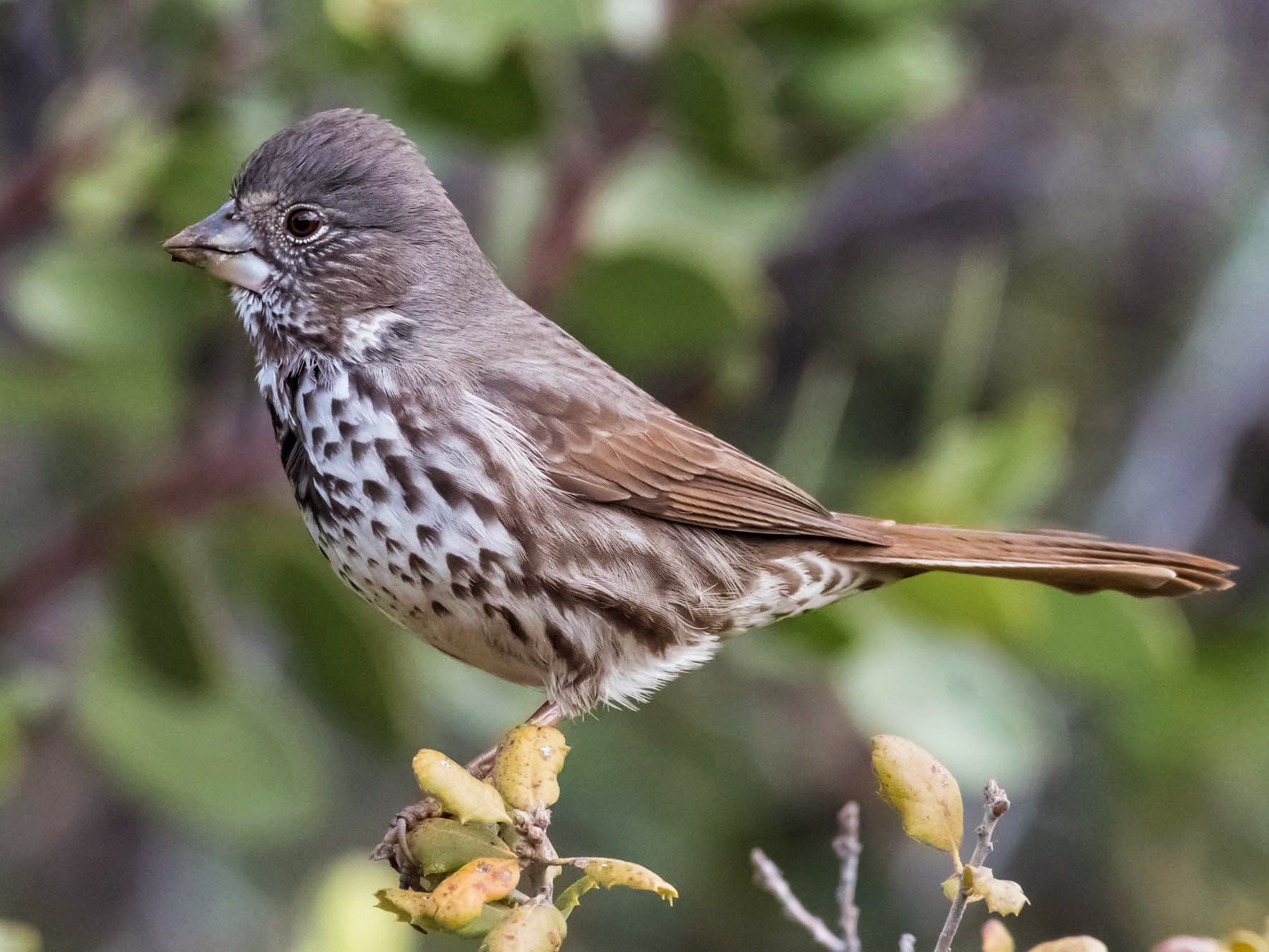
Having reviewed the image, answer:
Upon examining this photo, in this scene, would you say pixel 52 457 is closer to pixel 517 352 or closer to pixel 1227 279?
pixel 517 352

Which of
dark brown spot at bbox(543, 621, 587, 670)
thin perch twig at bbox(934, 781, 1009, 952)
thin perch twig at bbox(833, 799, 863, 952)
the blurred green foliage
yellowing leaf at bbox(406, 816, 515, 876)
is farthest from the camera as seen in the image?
the blurred green foliage

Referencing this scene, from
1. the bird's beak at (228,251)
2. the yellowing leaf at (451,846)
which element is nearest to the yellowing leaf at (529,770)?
the yellowing leaf at (451,846)

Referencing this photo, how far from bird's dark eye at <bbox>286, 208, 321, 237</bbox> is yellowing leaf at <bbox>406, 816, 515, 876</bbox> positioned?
50.1 inches

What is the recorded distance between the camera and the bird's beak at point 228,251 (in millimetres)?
2986

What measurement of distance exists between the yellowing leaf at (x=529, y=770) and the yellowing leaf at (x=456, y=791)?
17 cm

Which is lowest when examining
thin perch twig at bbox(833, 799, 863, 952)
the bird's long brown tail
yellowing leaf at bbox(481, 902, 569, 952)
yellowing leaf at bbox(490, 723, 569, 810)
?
yellowing leaf at bbox(481, 902, 569, 952)

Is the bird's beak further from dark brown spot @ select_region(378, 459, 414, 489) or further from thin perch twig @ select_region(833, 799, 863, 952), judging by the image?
thin perch twig @ select_region(833, 799, 863, 952)

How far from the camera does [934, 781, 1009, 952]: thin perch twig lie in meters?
2.00

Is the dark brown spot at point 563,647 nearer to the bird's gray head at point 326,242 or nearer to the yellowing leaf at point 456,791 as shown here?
the bird's gray head at point 326,242

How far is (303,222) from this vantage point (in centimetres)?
301

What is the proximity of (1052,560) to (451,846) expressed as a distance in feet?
4.96

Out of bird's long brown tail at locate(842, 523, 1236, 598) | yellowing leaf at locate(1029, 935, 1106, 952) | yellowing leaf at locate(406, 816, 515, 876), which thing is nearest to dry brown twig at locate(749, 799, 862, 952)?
yellowing leaf at locate(1029, 935, 1106, 952)

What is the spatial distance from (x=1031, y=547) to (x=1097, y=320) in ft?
10.6

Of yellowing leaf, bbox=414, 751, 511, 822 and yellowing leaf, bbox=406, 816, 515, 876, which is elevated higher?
yellowing leaf, bbox=414, 751, 511, 822
